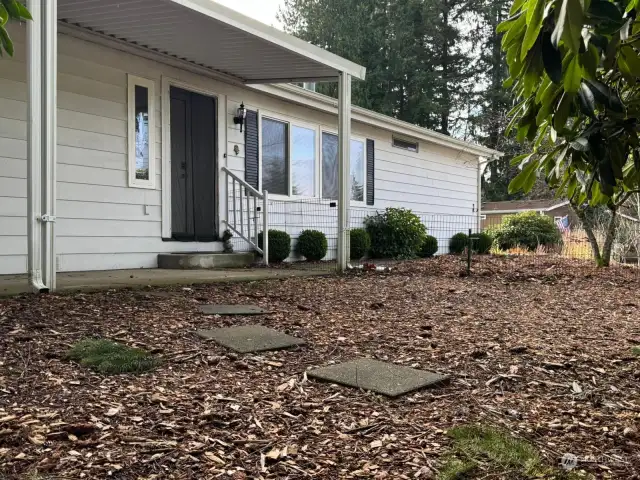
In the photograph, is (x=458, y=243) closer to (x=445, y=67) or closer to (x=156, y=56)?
(x=156, y=56)

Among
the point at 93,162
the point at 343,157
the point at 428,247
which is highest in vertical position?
the point at 343,157

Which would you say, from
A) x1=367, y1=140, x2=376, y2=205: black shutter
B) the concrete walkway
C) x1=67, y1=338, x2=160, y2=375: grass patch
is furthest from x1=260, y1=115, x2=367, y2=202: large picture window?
x1=67, y1=338, x2=160, y2=375: grass patch

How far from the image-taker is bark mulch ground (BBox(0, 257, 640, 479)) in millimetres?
1894

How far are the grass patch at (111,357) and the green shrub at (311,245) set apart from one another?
6279 millimetres

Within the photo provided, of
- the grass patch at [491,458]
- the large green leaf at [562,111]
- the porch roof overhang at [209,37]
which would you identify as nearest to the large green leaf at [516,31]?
the large green leaf at [562,111]

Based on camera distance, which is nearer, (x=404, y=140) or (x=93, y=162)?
(x=93, y=162)

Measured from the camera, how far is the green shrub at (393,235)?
35.1ft

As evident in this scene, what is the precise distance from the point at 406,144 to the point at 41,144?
912 centimetres

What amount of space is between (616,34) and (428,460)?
1.44 m

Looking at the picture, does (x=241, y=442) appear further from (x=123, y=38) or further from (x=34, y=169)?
(x=123, y=38)

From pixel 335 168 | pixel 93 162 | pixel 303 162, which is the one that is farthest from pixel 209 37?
pixel 335 168

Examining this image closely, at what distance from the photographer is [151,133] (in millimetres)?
7098

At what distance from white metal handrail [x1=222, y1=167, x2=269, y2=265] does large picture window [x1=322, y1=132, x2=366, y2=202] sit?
2.06 meters

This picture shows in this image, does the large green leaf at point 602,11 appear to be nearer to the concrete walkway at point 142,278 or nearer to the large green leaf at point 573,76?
the large green leaf at point 573,76
